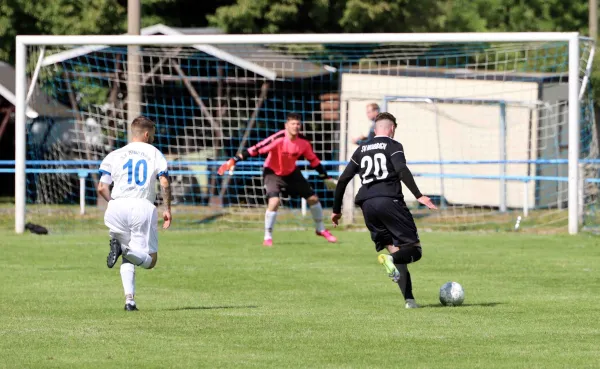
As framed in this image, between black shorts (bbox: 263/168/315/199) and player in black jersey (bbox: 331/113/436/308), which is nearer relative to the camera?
player in black jersey (bbox: 331/113/436/308)

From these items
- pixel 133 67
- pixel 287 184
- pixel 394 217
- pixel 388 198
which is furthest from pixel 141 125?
pixel 133 67

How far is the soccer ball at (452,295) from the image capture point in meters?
11.7

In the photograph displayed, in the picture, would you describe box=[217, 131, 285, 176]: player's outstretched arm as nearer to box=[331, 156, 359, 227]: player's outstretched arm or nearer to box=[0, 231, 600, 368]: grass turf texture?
box=[0, 231, 600, 368]: grass turf texture

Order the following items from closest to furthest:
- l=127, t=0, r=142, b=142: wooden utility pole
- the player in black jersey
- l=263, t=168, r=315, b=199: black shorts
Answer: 1. the player in black jersey
2. l=263, t=168, r=315, b=199: black shorts
3. l=127, t=0, r=142, b=142: wooden utility pole

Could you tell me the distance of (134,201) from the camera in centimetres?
1117

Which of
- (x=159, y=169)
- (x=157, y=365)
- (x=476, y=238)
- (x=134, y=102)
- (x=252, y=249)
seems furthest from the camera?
(x=134, y=102)

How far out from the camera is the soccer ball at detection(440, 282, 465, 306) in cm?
1169

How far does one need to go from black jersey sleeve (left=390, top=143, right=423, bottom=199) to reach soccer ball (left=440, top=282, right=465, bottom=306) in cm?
100

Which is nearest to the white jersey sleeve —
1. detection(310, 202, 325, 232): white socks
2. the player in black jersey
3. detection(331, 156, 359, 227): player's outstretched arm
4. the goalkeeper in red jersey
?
detection(331, 156, 359, 227): player's outstretched arm

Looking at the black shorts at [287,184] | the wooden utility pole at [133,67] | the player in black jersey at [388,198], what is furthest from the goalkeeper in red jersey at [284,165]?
the player in black jersey at [388,198]

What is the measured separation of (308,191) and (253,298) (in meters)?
7.08

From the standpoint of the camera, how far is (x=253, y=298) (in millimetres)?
12547

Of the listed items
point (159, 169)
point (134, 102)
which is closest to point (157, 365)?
point (159, 169)

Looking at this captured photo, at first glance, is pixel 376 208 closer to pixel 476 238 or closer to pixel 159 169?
pixel 159 169
